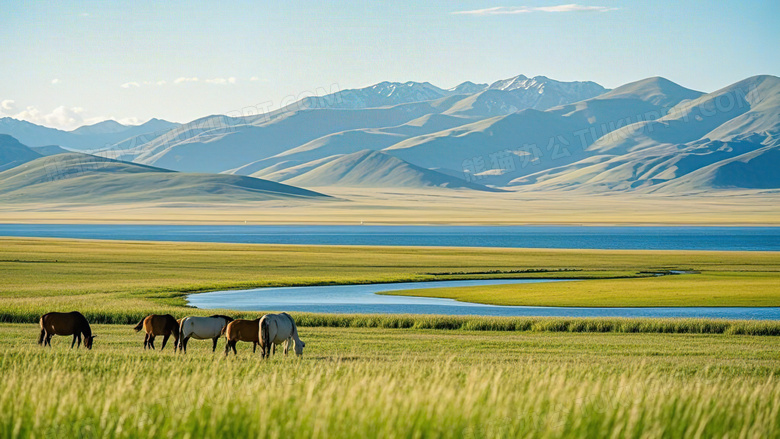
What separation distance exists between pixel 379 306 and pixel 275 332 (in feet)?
80.2

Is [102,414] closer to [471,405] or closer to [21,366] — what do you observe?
[471,405]

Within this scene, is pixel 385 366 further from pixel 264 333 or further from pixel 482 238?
pixel 482 238

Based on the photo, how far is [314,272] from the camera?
62.3 metres

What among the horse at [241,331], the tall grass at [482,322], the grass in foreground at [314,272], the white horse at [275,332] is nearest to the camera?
the white horse at [275,332]

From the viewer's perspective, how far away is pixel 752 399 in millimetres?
8094

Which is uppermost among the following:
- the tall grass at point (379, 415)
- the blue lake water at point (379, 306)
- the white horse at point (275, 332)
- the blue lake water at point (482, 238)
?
the tall grass at point (379, 415)

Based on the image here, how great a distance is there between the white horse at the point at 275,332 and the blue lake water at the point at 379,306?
794 inches

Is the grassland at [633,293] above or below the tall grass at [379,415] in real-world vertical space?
below

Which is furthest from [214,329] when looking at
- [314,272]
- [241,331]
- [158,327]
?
[314,272]

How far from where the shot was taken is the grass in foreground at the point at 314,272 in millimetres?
40156

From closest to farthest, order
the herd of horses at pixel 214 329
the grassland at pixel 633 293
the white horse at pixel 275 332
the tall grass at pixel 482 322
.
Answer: the white horse at pixel 275 332
the herd of horses at pixel 214 329
the tall grass at pixel 482 322
the grassland at pixel 633 293

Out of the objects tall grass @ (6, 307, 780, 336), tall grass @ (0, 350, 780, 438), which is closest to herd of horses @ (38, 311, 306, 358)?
tall grass @ (0, 350, 780, 438)

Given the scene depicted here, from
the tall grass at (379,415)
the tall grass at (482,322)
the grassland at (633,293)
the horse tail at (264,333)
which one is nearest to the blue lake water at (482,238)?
the grassland at (633,293)

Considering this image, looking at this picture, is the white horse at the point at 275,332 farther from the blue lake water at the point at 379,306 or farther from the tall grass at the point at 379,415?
the blue lake water at the point at 379,306
